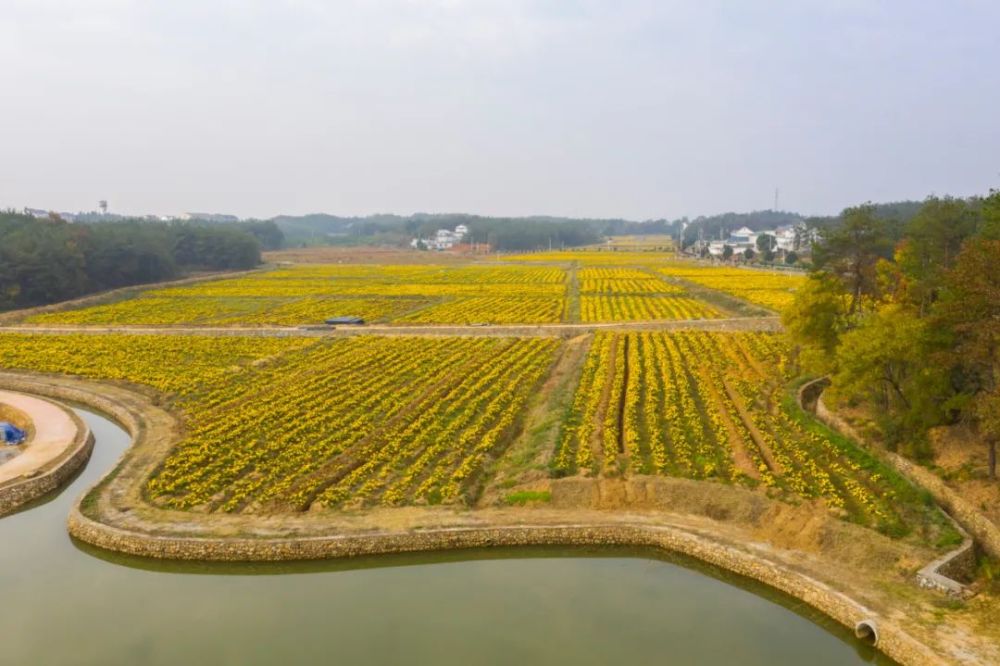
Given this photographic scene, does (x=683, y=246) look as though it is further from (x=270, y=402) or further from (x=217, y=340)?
(x=270, y=402)

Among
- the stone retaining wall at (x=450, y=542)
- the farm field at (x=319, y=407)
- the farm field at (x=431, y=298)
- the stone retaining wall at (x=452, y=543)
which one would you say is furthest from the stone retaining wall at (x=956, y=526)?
the farm field at (x=431, y=298)

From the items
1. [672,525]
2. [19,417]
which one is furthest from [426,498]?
[19,417]

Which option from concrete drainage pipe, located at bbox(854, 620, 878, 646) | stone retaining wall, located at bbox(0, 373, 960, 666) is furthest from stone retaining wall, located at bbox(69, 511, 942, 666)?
concrete drainage pipe, located at bbox(854, 620, 878, 646)

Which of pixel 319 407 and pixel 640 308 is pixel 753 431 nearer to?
pixel 319 407

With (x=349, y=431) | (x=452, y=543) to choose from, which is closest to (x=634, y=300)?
(x=349, y=431)

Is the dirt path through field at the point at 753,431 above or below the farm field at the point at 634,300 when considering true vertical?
below

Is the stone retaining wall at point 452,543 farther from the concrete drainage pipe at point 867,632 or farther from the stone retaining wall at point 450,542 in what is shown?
the concrete drainage pipe at point 867,632
